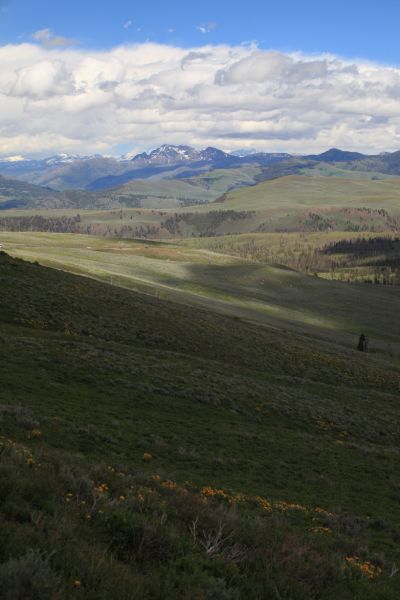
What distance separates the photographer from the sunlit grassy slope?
80188 millimetres

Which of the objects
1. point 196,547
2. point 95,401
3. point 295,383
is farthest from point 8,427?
point 295,383

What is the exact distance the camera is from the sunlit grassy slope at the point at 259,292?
263 ft

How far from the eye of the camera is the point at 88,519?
30.5ft

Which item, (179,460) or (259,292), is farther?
(259,292)

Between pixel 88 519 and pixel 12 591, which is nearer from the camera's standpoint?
pixel 12 591

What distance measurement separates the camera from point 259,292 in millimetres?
117688

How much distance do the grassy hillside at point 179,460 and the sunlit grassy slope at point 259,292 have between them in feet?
97.1

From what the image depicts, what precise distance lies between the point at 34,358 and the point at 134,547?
20.5 m

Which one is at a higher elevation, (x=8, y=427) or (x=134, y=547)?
(x=134, y=547)

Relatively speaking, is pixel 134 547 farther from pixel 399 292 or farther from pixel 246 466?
pixel 399 292

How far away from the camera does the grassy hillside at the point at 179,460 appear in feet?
27.3

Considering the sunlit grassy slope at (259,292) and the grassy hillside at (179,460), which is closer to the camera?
the grassy hillside at (179,460)

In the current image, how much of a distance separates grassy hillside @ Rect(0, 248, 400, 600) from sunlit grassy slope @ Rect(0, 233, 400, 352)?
2959cm

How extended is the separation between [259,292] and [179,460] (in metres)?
100.0
